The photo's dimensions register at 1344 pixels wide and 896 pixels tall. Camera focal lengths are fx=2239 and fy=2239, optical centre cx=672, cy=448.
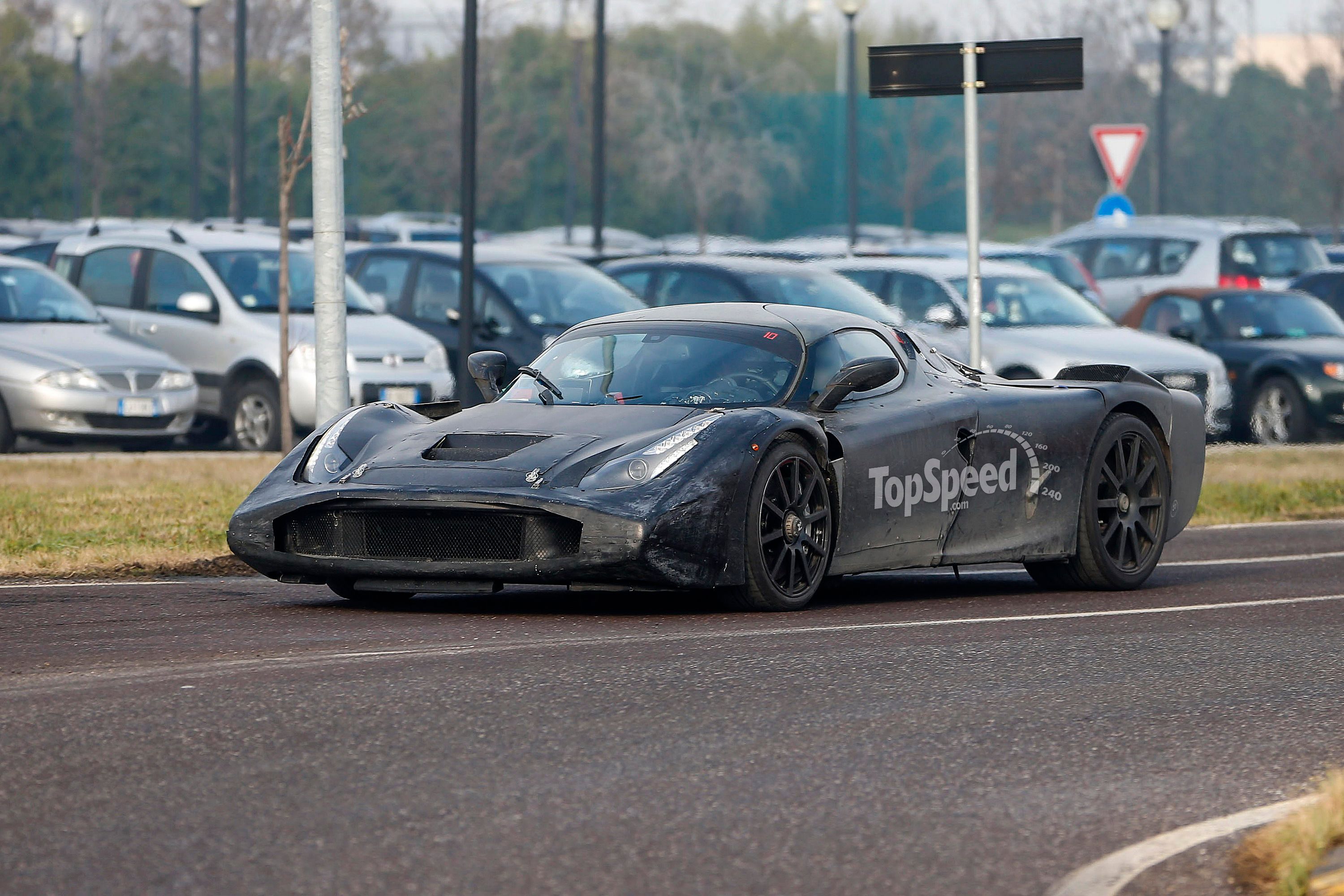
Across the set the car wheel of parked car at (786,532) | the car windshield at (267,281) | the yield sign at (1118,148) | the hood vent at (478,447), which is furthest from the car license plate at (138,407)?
the yield sign at (1118,148)

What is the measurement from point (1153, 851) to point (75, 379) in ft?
43.0

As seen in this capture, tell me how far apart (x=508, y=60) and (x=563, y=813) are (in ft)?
189

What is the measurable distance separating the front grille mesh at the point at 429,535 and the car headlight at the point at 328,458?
223 mm

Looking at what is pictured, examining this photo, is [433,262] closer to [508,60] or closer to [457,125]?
[457,125]

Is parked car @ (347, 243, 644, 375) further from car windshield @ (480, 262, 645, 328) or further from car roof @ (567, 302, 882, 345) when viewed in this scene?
car roof @ (567, 302, 882, 345)

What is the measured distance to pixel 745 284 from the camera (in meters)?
18.2

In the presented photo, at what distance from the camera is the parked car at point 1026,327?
1858 cm

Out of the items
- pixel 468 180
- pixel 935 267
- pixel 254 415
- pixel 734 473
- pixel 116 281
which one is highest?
pixel 468 180

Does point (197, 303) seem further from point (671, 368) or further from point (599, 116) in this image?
point (599, 116)

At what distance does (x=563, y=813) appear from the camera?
4.95 meters

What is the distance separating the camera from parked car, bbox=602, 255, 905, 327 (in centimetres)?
1803

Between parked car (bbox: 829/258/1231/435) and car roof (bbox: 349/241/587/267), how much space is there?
103 inches

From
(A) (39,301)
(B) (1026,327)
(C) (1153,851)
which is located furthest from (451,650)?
(B) (1026,327)

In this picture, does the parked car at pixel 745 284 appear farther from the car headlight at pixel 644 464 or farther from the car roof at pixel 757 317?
the car headlight at pixel 644 464
